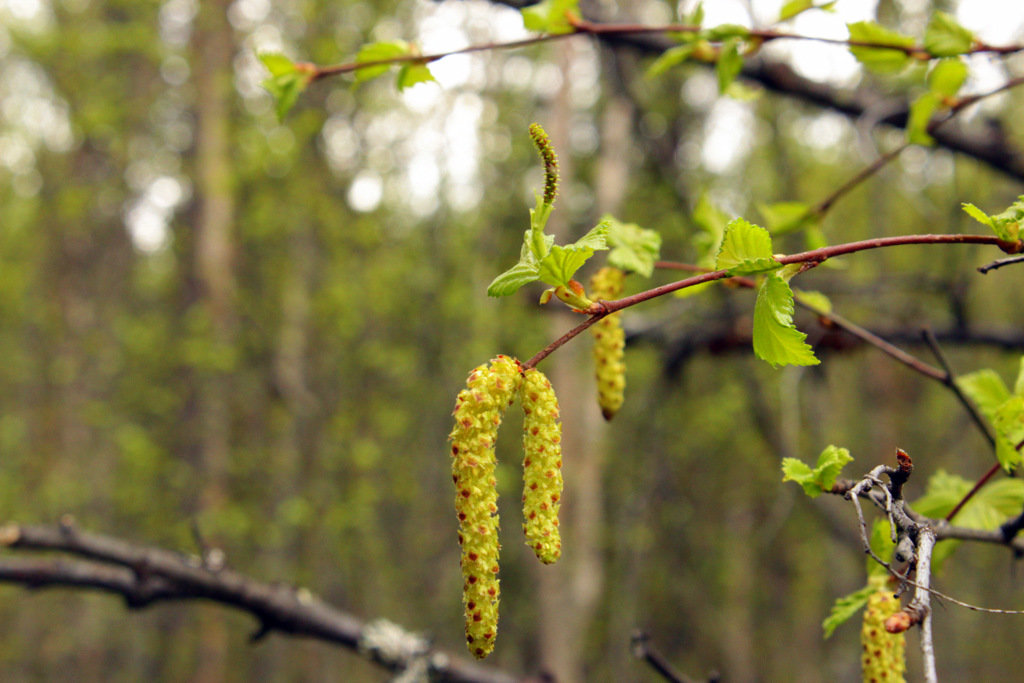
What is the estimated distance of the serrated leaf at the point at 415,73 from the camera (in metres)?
1.37

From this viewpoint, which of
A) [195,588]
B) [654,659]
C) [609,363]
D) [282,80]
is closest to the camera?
[609,363]

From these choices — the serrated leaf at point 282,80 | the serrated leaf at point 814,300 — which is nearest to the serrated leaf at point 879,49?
the serrated leaf at point 814,300

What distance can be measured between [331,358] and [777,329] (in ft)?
40.6

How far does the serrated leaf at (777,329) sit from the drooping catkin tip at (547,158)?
267 millimetres

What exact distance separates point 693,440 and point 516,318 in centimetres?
347

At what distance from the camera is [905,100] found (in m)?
2.47

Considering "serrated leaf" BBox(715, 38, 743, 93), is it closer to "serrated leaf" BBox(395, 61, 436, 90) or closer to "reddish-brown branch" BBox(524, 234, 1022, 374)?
"serrated leaf" BBox(395, 61, 436, 90)

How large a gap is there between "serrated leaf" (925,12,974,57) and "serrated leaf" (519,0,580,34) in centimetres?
62

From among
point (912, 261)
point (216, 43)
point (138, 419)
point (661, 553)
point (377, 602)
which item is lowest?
point (377, 602)

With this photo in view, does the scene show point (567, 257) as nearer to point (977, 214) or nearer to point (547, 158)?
point (547, 158)

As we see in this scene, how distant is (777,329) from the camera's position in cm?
80

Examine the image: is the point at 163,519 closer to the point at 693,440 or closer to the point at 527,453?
the point at 693,440

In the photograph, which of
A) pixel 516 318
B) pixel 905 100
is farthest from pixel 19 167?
pixel 905 100

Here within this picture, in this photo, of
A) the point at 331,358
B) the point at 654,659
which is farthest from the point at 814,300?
the point at 331,358
